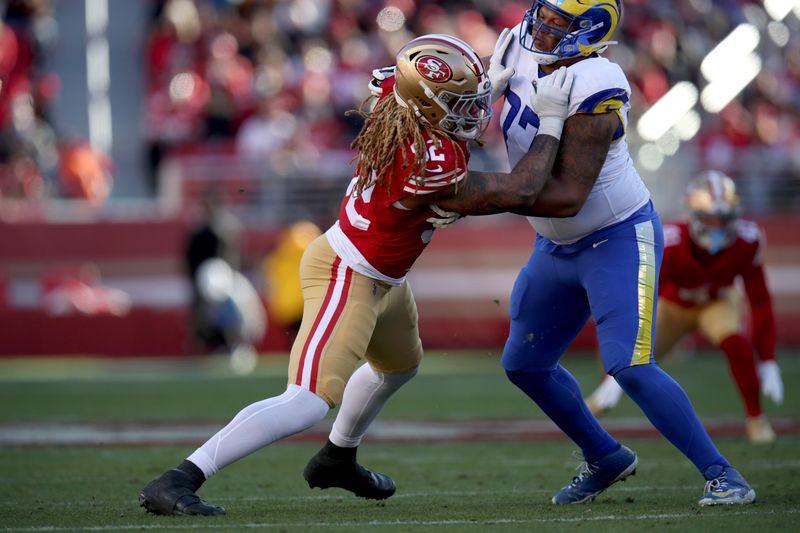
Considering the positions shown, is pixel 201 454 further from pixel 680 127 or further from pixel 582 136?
pixel 680 127

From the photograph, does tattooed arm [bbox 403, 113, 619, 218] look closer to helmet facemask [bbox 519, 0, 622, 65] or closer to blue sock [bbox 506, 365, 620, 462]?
helmet facemask [bbox 519, 0, 622, 65]

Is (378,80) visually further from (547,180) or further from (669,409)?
(669,409)

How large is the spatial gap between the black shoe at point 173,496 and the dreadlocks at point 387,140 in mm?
1242

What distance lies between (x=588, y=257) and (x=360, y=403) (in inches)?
42.8

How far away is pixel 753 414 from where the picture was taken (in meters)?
7.76

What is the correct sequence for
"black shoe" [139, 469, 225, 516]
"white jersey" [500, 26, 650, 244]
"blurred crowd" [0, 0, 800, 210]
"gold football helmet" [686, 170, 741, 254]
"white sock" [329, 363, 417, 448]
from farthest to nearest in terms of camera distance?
1. "blurred crowd" [0, 0, 800, 210]
2. "gold football helmet" [686, 170, 741, 254]
3. "white sock" [329, 363, 417, 448]
4. "white jersey" [500, 26, 650, 244]
5. "black shoe" [139, 469, 225, 516]

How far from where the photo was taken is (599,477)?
5.22m

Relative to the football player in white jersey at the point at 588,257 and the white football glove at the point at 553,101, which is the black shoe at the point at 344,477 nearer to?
the football player in white jersey at the point at 588,257

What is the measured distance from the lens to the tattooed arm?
4.65 m

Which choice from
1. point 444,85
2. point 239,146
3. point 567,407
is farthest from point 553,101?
point 239,146

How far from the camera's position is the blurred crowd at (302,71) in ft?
49.8

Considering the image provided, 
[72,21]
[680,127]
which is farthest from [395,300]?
[72,21]

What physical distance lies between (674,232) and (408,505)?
11.7ft

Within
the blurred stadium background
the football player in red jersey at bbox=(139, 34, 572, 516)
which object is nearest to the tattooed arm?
the football player in red jersey at bbox=(139, 34, 572, 516)
